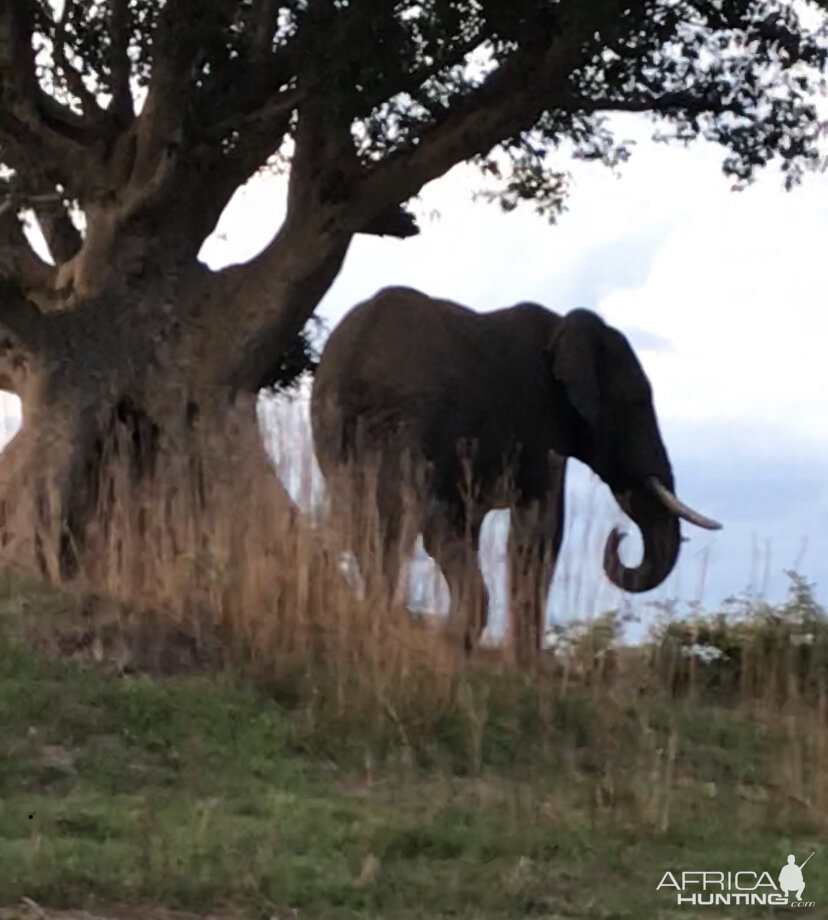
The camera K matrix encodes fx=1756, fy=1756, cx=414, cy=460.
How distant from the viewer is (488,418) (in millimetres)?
10547

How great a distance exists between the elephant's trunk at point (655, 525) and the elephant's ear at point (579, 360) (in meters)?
0.60

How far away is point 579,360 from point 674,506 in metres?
1.09

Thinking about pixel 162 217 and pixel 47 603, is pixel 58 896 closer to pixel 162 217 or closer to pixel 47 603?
pixel 47 603

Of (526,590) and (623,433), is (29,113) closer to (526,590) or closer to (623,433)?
(623,433)

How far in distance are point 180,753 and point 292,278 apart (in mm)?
5136

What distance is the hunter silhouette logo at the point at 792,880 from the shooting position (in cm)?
505

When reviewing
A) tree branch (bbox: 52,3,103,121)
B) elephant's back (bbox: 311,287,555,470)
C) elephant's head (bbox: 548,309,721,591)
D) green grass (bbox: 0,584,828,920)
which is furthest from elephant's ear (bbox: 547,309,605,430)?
Answer: tree branch (bbox: 52,3,103,121)

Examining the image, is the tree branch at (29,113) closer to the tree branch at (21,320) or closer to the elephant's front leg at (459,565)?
the tree branch at (21,320)

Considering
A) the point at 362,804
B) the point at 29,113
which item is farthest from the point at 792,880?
the point at 29,113

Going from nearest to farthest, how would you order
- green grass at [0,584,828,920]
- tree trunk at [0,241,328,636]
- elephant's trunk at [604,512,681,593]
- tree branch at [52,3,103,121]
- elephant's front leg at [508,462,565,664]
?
green grass at [0,584,828,920]
elephant's front leg at [508,462,565,664]
tree trunk at [0,241,328,636]
elephant's trunk at [604,512,681,593]
tree branch at [52,3,103,121]

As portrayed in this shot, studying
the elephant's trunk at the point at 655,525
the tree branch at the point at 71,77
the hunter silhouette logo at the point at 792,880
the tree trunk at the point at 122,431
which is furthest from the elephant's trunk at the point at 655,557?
the hunter silhouette logo at the point at 792,880

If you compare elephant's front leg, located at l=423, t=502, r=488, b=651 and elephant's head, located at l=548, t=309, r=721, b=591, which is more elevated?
elephant's head, located at l=548, t=309, r=721, b=591

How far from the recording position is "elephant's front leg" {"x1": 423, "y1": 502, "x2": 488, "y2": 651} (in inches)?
303

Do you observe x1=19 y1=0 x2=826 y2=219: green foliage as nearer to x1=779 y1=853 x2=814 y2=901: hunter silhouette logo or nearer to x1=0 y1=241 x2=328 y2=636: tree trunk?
x1=0 y1=241 x2=328 y2=636: tree trunk
